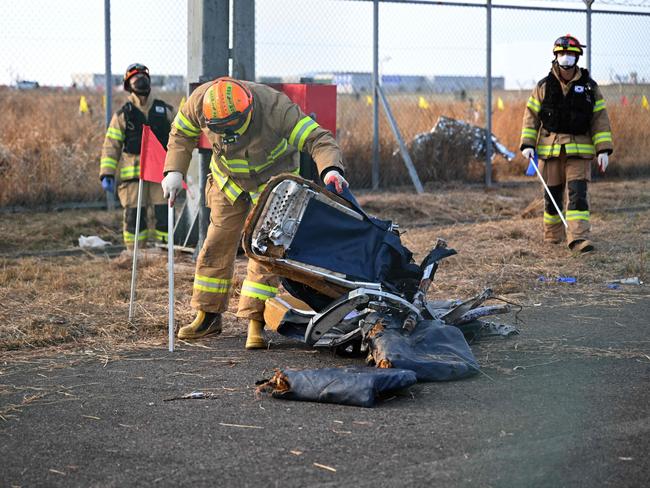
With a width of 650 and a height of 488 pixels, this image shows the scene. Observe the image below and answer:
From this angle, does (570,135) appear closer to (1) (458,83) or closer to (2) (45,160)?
(1) (458,83)

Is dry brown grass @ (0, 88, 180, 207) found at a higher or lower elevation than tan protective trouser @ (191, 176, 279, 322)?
higher

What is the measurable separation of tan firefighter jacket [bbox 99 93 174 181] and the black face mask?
3.6 inches

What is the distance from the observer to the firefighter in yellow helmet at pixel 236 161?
232 inches

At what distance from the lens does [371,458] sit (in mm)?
3822

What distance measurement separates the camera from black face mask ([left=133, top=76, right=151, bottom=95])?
9758 millimetres

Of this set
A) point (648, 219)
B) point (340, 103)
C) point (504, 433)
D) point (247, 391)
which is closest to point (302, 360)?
point (247, 391)

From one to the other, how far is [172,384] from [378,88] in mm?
8735

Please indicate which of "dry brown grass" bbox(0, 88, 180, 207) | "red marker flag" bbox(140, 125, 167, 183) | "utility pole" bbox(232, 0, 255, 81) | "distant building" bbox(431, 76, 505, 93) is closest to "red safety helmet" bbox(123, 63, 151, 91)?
"utility pole" bbox(232, 0, 255, 81)

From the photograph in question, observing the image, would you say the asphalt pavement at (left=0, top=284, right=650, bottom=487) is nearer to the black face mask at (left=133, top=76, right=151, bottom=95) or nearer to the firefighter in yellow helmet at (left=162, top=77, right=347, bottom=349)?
the firefighter in yellow helmet at (left=162, top=77, right=347, bottom=349)

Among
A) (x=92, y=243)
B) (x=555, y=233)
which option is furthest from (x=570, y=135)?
(x=92, y=243)

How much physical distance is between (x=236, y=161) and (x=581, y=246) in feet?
14.4

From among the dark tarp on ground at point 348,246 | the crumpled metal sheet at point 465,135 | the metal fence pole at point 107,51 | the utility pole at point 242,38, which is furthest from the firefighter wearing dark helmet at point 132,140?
the crumpled metal sheet at point 465,135

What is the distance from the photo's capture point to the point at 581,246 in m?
9.21

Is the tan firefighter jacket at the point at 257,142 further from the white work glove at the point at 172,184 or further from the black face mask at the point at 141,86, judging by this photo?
the black face mask at the point at 141,86
